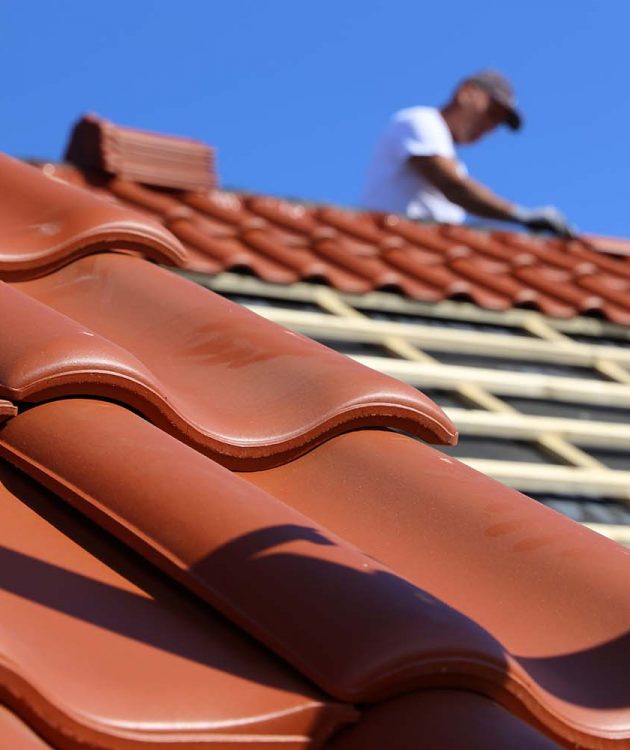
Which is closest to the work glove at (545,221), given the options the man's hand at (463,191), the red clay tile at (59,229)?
the man's hand at (463,191)

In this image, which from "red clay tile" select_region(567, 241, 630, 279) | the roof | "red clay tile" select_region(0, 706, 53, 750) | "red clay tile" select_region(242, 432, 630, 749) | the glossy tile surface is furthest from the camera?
"red clay tile" select_region(567, 241, 630, 279)

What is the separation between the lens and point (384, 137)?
5.67 m

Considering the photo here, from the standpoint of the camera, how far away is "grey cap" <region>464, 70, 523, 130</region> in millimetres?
6156

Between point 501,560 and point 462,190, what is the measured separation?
169 inches

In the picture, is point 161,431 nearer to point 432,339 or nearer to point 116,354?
point 116,354

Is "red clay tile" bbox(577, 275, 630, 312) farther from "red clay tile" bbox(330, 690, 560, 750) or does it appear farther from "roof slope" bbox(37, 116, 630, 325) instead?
"red clay tile" bbox(330, 690, 560, 750)

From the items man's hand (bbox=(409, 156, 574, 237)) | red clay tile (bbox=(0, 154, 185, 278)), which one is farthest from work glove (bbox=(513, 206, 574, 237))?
red clay tile (bbox=(0, 154, 185, 278))

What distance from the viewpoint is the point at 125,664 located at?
1.03 metres

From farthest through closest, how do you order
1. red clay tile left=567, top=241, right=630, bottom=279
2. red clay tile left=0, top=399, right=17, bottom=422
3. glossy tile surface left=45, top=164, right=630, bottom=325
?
1. red clay tile left=567, top=241, right=630, bottom=279
2. glossy tile surface left=45, top=164, right=630, bottom=325
3. red clay tile left=0, top=399, right=17, bottom=422

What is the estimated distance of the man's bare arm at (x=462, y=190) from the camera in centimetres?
557

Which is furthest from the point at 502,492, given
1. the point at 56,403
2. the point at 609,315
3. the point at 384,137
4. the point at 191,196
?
the point at 384,137

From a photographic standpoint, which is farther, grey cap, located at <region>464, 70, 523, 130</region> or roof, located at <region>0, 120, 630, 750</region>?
grey cap, located at <region>464, 70, 523, 130</region>

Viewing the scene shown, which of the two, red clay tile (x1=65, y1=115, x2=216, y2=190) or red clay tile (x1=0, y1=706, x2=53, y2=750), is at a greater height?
red clay tile (x1=65, y1=115, x2=216, y2=190)

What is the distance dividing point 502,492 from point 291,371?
0.33 meters
